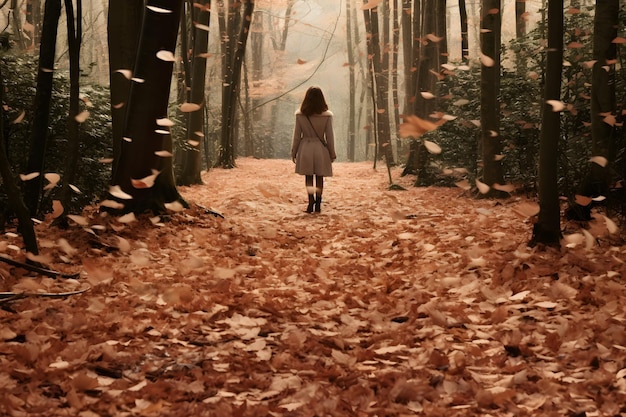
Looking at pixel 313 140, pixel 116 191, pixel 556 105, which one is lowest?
pixel 116 191

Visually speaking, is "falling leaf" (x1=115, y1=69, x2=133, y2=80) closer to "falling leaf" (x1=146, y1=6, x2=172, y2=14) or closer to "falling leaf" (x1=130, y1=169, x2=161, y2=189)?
"falling leaf" (x1=146, y1=6, x2=172, y2=14)

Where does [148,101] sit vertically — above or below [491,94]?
below

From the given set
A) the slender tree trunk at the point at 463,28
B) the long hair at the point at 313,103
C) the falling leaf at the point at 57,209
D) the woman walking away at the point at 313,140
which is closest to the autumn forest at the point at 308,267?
the falling leaf at the point at 57,209

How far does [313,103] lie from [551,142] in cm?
410

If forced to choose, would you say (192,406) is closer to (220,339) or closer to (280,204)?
(220,339)

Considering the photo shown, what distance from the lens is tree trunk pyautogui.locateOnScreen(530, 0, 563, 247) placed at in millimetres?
5125

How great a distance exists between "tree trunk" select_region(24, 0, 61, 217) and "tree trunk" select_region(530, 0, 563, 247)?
4645 mm

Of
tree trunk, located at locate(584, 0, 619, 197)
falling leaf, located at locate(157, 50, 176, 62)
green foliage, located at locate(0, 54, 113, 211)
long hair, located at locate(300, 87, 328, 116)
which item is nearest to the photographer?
tree trunk, located at locate(584, 0, 619, 197)

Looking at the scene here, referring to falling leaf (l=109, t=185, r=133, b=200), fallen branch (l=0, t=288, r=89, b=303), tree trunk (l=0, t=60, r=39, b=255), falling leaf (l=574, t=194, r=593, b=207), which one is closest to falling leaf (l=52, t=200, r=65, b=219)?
falling leaf (l=109, t=185, r=133, b=200)

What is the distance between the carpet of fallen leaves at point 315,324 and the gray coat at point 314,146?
1.87m

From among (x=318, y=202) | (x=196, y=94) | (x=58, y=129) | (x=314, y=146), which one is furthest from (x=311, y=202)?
(x=196, y=94)

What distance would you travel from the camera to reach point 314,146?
348 inches

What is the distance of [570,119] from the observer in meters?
8.11

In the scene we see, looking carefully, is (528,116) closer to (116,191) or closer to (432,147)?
(432,147)
